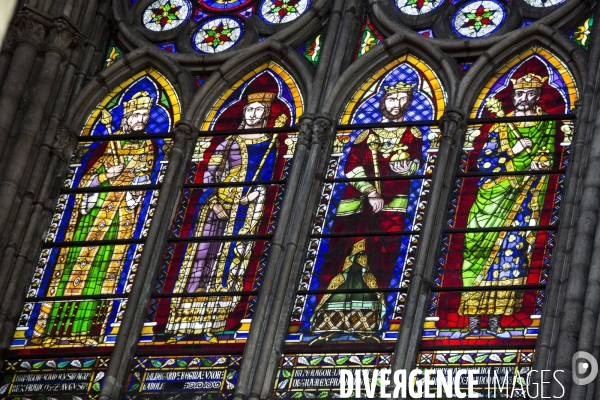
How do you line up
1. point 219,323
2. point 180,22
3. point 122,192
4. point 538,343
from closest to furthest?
point 538,343 → point 219,323 → point 122,192 → point 180,22

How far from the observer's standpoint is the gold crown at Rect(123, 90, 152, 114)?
66.6ft

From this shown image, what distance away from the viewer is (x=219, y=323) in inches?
711

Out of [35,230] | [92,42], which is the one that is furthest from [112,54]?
[35,230]

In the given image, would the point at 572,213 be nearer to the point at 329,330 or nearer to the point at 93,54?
the point at 329,330

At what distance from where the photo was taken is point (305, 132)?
19.2 m

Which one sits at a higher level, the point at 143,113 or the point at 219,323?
the point at 143,113

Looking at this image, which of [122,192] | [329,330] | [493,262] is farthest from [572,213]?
[122,192]

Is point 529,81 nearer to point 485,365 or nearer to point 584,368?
point 485,365

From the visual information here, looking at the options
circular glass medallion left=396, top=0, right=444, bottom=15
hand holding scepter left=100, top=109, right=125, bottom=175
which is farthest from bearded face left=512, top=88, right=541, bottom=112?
hand holding scepter left=100, top=109, right=125, bottom=175

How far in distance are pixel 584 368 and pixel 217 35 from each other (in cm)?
676

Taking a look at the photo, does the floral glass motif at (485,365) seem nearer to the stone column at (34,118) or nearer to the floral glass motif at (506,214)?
the floral glass motif at (506,214)

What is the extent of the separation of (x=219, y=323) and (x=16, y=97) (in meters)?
3.75

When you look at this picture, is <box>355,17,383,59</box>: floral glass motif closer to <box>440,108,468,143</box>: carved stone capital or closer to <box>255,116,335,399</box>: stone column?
<box>255,116,335,399</box>: stone column

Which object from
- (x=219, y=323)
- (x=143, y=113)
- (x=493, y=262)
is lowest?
(x=219, y=323)
